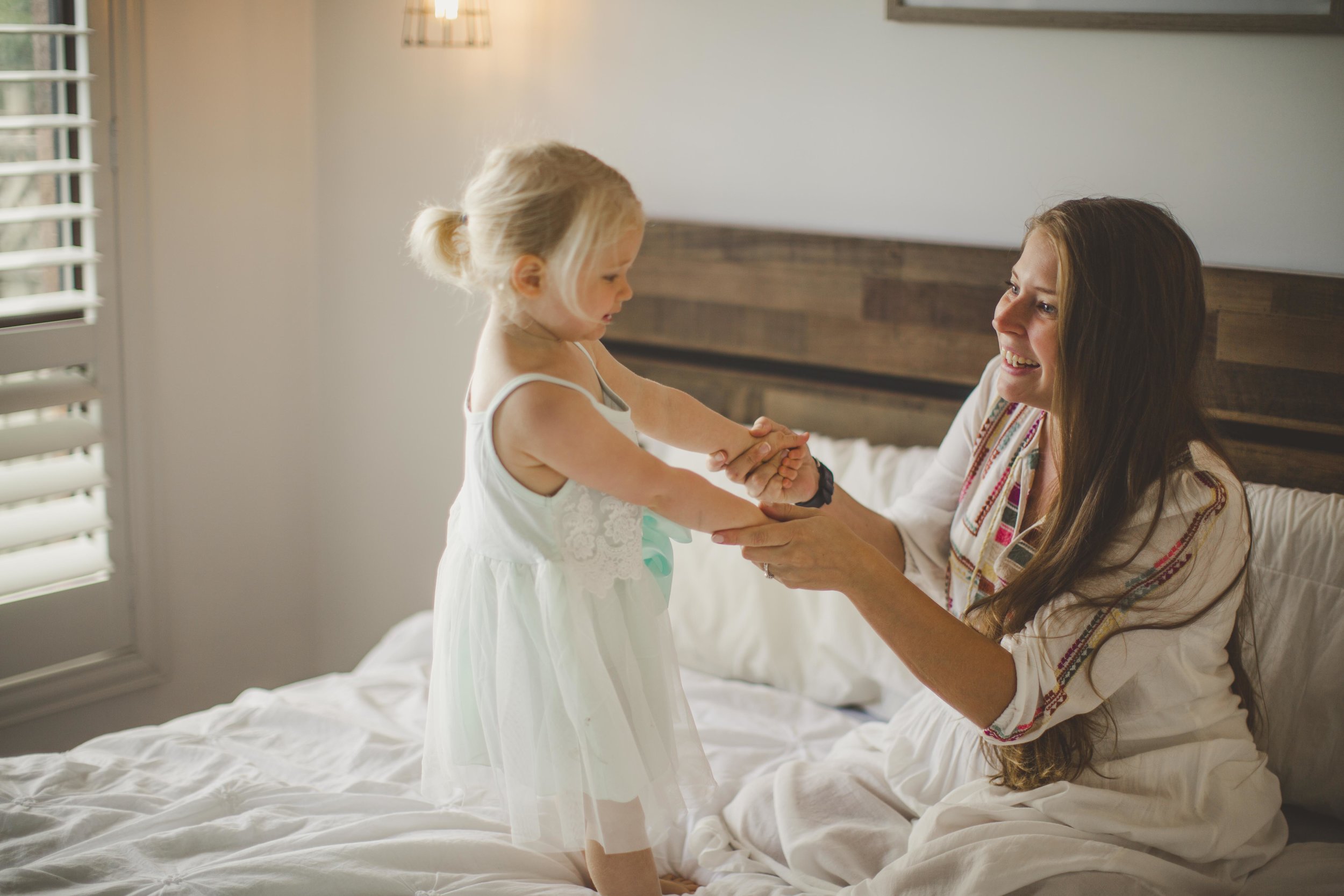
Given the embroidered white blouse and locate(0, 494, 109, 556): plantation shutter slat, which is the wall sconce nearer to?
locate(0, 494, 109, 556): plantation shutter slat

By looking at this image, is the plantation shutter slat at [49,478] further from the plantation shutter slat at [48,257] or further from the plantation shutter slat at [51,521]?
the plantation shutter slat at [48,257]

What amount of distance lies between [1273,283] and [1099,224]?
55 cm

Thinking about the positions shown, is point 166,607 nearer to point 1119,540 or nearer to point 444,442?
point 444,442

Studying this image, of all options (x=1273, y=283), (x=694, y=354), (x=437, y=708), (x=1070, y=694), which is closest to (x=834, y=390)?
(x=694, y=354)

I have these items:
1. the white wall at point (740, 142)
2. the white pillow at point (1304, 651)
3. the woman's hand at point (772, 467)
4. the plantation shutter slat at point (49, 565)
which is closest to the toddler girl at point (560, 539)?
the woman's hand at point (772, 467)

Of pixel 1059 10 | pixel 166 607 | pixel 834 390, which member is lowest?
pixel 166 607

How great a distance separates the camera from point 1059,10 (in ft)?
5.79

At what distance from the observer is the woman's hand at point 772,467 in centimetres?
139

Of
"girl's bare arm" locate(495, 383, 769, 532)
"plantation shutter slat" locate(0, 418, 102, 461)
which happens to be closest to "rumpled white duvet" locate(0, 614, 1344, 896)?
"girl's bare arm" locate(495, 383, 769, 532)

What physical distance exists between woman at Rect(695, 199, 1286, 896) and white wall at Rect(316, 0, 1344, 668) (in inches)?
19.4

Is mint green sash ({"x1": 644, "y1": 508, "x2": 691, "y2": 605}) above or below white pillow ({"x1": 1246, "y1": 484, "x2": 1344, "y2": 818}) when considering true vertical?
above

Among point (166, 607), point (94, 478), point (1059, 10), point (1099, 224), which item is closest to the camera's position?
point (1099, 224)

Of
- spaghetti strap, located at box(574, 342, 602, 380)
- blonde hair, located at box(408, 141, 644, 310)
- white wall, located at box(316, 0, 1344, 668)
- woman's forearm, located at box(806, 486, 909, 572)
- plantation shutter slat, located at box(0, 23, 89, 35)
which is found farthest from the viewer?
plantation shutter slat, located at box(0, 23, 89, 35)

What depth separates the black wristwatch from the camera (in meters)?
1.46
